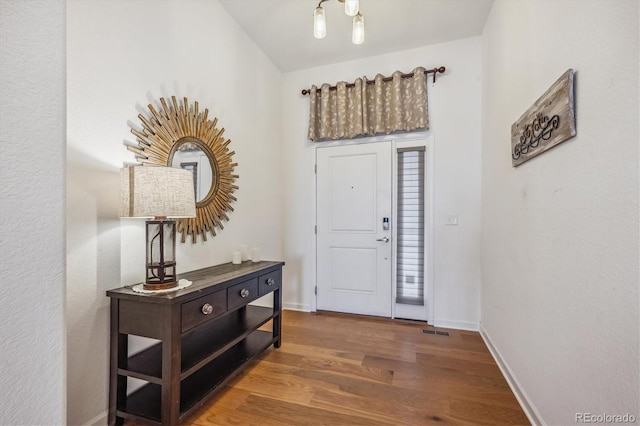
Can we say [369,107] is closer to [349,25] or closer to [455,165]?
[349,25]

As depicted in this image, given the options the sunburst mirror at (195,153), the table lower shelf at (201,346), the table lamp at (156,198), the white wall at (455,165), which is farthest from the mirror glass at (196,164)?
the white wall at (455,165)

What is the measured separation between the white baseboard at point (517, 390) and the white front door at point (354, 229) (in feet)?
3.71

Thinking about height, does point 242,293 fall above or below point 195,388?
above

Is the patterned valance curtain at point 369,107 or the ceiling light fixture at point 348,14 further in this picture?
the patterned valance curtain at point 369,107

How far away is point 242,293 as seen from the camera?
199 cm

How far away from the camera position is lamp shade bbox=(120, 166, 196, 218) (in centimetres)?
143

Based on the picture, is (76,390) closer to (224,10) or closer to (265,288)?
(265,288)

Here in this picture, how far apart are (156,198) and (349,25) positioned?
2435mm

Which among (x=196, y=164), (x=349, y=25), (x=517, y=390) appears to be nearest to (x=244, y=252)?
(x=196, y=164)

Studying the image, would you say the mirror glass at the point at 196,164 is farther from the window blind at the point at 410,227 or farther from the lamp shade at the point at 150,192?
the window blind at the point at 410,227

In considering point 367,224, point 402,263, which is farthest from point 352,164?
point 402,263

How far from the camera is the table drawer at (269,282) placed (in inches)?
88.7

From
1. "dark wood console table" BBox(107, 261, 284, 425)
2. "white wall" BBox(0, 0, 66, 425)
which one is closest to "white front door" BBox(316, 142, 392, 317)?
"dark wood console table" BBox(107, 261, 284, 425)

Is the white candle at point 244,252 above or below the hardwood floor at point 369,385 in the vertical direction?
above
